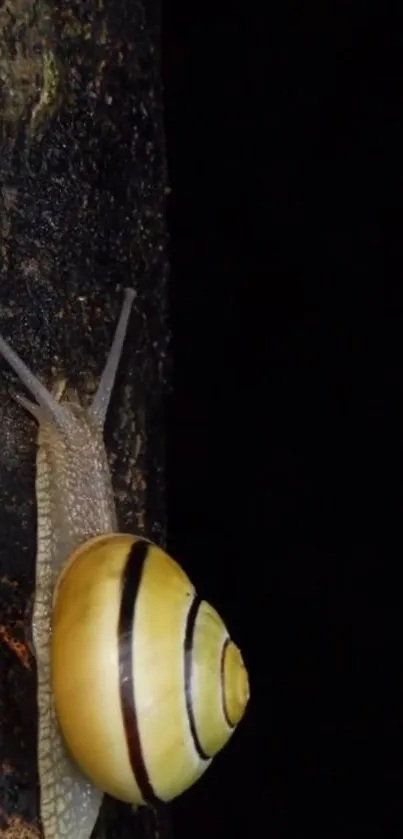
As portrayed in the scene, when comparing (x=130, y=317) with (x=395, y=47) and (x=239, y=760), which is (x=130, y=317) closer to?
(x=395, y=47)

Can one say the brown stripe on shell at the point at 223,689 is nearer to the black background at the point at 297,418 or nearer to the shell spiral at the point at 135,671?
the shell spiral at the point at 135,671

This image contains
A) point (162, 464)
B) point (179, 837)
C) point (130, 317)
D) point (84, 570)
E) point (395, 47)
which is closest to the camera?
point (84, 570)

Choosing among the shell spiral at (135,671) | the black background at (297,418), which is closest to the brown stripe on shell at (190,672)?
the shell spiral at (135,671)

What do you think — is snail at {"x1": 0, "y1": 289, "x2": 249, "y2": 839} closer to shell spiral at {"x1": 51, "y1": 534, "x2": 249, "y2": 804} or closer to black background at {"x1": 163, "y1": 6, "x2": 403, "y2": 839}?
shell spiral at {"x1": 51, "y1": 534, "x2": 249, "y2": 804}

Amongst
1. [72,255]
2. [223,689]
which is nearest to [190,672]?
[223,689]

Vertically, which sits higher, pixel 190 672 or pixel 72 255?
pixel 72 255

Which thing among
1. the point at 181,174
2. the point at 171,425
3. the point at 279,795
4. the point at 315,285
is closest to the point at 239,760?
the point at 279,795

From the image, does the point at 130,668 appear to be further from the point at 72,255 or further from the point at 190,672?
the point at 72,255
